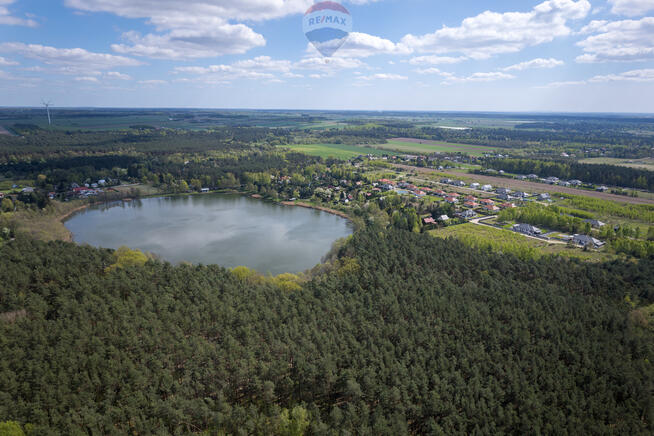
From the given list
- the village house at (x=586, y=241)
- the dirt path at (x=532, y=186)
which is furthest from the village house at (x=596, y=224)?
the dirt path at (x=532, y=186)

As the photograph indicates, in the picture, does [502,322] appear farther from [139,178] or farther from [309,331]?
[139,178]

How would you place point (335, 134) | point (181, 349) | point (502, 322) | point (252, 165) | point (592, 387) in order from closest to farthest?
1. point (592, 387)
2. point (181, 349)
3. point (502, 322)
4. point (252, 165)
5. point (335, 134)

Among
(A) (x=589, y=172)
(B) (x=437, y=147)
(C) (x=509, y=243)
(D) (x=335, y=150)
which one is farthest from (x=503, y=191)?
(B) (x=437, y=147)

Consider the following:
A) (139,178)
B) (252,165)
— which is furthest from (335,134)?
(139,178)

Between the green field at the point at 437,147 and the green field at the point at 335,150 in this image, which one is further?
the green field at the point at 437,147

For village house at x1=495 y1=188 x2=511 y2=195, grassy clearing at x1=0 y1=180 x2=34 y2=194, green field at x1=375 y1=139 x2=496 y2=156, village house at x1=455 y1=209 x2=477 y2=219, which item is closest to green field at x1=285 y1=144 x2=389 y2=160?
green field at x1=375 y1=139 x2=496 y2=156

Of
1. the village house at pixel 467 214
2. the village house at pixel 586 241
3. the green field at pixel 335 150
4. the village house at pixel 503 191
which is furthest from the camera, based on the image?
the green field at pixel 335 150

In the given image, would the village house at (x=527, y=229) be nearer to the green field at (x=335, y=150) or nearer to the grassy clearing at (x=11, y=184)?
the green field at (x=335, y=150)
